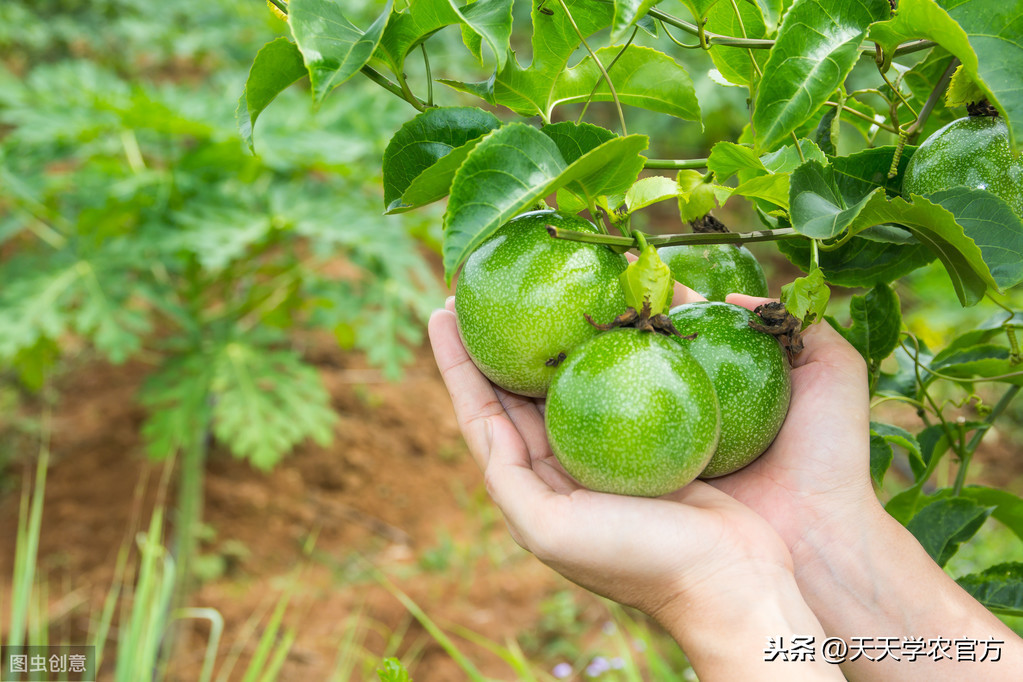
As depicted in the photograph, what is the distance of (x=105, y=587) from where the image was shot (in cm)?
335

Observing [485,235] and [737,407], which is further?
[737,407]

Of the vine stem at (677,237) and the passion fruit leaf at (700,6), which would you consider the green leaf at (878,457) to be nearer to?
the vine stem at (677,237)

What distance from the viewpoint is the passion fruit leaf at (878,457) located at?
1.28m

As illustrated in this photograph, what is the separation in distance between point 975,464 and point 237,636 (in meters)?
4.04

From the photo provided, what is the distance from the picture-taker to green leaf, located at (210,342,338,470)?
9.64ft

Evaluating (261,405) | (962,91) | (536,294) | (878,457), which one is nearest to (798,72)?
(962,91)

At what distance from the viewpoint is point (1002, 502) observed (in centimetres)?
124

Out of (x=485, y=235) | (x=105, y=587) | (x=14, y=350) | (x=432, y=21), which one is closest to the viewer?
(x=485, y=235)

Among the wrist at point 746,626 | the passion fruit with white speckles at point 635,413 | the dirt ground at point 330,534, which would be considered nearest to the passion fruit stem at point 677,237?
the passion fruit with white speckles at point 635,413

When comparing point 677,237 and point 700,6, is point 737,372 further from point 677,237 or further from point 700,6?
point 700,6

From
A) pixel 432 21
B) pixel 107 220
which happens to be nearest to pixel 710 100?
pixel 107 220

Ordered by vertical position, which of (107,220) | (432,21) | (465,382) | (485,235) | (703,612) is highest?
(432,21)

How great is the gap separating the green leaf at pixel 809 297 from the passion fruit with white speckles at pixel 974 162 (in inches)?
6.5

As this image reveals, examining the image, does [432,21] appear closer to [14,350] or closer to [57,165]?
[14,350]
